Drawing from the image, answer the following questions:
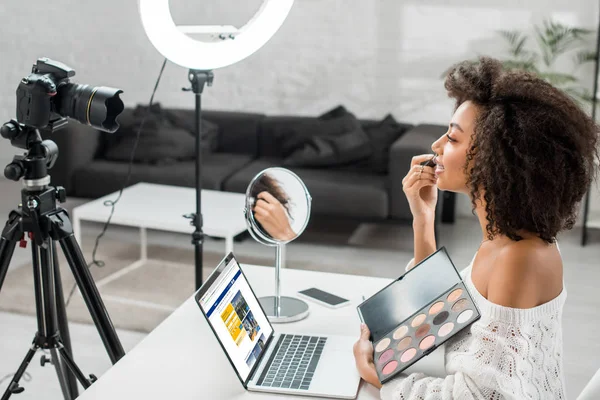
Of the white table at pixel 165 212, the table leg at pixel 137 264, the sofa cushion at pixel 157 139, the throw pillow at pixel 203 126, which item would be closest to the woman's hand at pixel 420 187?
the white table at pixel 165 212

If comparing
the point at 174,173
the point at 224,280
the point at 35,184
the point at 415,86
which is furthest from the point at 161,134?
the point at 224,280

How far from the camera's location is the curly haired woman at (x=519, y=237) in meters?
1.29

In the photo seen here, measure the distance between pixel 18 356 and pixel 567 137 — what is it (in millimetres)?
2212

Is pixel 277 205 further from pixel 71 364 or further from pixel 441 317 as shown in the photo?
pixel 71 364

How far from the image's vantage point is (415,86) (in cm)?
484

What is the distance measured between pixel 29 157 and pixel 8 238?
0.20 metres

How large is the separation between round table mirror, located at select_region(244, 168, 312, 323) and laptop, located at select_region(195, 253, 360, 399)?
181 mm

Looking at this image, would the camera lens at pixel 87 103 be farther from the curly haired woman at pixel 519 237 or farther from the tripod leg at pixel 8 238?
the curly haired woman at pixel 519 237

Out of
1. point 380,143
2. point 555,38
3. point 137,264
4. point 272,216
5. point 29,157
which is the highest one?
point 555,38

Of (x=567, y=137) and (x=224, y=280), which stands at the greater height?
(x=567, y=137)

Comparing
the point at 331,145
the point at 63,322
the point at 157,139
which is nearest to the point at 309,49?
the point at 331,145

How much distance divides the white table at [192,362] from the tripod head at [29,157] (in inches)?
17.8

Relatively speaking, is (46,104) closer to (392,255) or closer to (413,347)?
(413,347)

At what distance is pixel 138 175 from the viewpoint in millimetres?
4512
